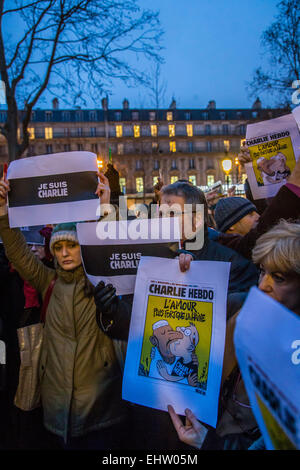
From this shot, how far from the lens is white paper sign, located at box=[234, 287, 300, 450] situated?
646mm

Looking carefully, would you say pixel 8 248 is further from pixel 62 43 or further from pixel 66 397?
pixel 62 43

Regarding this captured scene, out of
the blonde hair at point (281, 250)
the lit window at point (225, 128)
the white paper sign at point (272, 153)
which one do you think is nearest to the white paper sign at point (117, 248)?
the blonde hair at point (281, 250)

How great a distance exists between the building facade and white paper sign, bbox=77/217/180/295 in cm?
4570

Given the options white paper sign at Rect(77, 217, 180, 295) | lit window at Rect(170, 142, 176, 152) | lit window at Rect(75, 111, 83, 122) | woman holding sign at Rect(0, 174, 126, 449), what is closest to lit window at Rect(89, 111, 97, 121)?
lit window at Rect(75, 111, 83, 122)

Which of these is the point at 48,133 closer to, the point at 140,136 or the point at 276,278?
the point at 140,136

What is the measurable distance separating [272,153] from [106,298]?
1.56m

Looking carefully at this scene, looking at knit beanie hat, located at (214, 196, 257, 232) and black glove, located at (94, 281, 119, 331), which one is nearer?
black glove, located at (94, 281, 119, 331)

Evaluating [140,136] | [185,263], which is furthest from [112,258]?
[140,136]

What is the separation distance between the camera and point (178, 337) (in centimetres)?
140

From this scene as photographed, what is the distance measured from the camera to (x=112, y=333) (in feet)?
6.03

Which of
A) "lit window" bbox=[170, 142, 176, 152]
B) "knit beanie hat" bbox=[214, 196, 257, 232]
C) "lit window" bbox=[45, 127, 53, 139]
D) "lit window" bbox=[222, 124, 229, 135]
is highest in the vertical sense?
"lit window" bbox=[222, 124, 229, 135]

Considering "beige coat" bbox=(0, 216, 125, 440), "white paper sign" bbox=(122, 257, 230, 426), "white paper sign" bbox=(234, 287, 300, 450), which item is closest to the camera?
"white paper sign" bbox=(234, 287, 300, 450)

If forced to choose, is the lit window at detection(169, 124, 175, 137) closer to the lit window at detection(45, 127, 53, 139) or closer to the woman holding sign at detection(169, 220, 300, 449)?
the lit window at detection(45, 127, 53, 139)

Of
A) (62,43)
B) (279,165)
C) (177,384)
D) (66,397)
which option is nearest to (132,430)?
(66,397)
